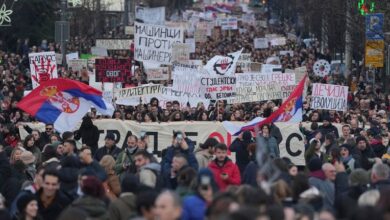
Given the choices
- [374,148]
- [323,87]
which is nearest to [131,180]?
[374,148]

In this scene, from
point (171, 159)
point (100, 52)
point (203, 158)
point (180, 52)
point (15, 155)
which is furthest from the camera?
point (100, 52)

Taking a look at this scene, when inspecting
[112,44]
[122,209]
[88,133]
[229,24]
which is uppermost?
[122,209]

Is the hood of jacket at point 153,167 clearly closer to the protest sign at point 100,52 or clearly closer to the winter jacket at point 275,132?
the winter jacket at point 275,132

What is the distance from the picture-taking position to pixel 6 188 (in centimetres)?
1528

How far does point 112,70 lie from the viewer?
1125 inches

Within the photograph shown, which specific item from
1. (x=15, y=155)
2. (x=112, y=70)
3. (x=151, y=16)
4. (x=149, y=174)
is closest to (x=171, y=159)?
(x=149, y=174)

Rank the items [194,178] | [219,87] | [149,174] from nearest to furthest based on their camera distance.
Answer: [194,178] < [149,174] < [219,87]

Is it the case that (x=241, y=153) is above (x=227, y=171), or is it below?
below

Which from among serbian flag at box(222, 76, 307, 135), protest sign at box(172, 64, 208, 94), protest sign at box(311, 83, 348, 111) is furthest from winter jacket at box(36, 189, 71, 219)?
protest sign at box(172, 64, 208, 94)

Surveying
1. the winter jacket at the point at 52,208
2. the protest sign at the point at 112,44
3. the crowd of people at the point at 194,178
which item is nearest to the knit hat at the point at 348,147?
the crowd of people at the point at 194,178

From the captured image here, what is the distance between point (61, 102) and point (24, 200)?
9.15 m

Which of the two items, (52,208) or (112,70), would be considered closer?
(52,208)

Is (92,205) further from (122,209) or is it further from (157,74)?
(157,74)

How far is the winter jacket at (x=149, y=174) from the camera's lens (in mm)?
14641
